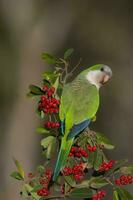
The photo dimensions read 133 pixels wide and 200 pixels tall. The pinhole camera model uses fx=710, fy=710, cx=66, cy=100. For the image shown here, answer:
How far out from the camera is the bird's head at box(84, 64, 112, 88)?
15.4 feet

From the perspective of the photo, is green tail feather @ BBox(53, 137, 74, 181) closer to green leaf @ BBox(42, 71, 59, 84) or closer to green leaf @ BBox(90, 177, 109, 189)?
green leaf @ BBox(90, 177, 109, 189)

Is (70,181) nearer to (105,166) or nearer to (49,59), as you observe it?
(105,166)

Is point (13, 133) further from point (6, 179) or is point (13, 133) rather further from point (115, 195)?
point (115, 195)

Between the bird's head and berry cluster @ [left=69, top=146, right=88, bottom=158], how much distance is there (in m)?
0.84

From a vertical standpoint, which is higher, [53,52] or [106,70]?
[53,52]

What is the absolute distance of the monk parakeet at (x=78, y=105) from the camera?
3.95 metres

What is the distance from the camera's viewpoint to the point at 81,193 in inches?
140

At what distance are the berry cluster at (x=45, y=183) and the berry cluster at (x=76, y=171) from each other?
86mm

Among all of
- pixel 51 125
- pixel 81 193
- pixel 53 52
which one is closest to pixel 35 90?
pixel 51 125

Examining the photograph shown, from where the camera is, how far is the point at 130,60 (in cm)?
1680

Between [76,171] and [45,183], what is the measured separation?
0.58ft

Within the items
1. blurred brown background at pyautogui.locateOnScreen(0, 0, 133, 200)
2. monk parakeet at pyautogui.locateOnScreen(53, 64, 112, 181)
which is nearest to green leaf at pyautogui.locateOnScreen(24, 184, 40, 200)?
monk parakeet at pyautogui.locateOnScreen(53, 64, 112, 181)

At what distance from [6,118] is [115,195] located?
11.0m

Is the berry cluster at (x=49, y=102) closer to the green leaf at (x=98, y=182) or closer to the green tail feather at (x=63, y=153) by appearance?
the green tail feather at (x=63, y=153)
